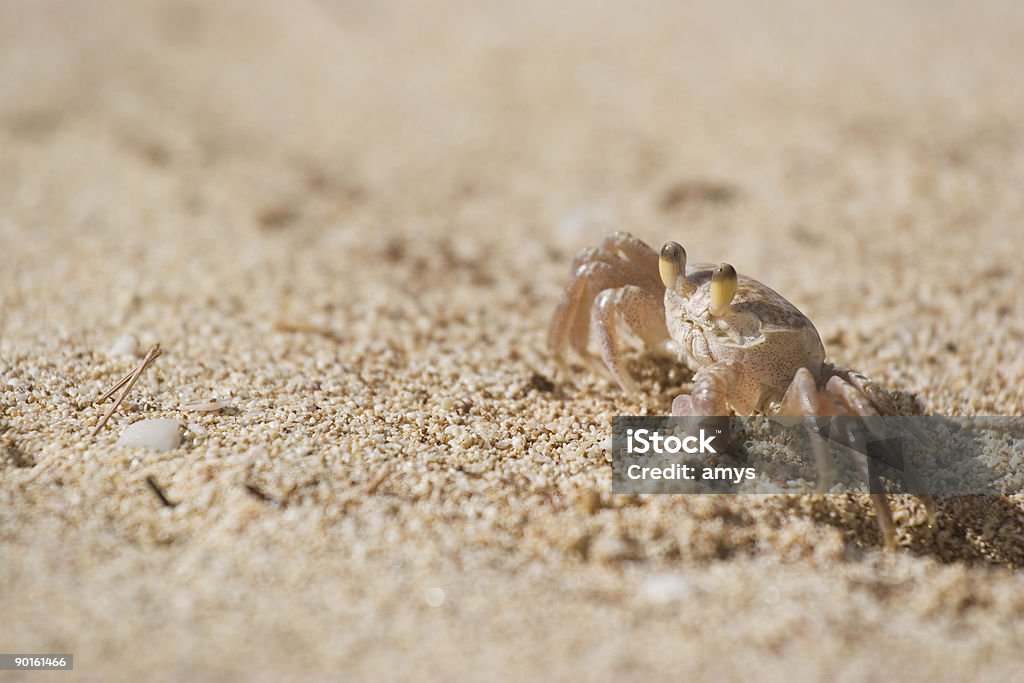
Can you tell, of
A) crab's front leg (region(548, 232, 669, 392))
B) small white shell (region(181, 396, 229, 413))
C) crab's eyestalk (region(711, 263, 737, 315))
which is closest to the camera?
crab's eyestalk (region(711, 263, 737, 315))

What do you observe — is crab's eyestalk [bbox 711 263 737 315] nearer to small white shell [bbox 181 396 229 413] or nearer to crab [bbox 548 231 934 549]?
crab [bbox 548 231 934 549]

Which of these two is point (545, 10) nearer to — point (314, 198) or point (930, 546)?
point (314, 198)

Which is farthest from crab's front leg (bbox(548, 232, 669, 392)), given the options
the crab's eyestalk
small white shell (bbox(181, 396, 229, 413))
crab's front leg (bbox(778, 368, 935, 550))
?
small white shell (bbox(181, 396, 229, 413))

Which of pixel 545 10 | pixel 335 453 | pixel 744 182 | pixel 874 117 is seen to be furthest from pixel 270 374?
pixel 545 10

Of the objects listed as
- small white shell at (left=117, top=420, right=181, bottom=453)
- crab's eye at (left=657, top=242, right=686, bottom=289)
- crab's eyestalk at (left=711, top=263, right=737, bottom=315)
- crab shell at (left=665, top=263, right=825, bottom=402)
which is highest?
crab's eye at (left=657, top=242, right=686, bottom=289)

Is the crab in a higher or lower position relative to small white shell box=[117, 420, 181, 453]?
higher

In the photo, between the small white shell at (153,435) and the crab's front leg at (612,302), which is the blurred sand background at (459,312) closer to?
the small white shell at (153,435)

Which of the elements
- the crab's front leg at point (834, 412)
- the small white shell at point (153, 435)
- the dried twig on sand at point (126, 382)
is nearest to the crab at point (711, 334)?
the crab's front leg at point (834, 412)
